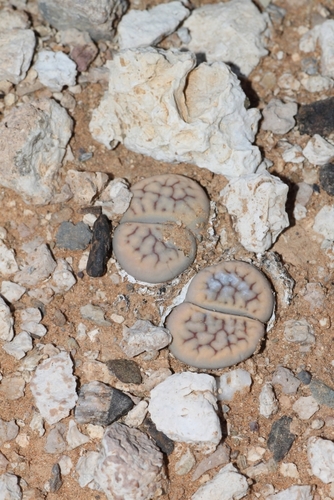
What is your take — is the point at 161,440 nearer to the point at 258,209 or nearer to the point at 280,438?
the point at 280,438

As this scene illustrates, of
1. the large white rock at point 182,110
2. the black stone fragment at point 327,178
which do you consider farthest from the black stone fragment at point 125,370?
the black stone fragment at point 327,178

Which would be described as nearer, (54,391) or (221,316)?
(54,391)

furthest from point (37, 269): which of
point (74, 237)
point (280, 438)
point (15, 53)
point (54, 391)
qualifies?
point (280, 438)

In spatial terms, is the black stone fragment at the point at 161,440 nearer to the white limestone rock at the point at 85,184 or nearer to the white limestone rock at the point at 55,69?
the white limestone rock at the point at 85,184

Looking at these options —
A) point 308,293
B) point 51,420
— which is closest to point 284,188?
point 308,293

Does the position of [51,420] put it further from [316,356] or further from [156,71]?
[156,71]

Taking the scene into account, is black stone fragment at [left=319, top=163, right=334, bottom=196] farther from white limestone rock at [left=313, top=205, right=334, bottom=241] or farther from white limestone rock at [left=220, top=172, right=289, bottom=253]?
white limestone rock at [left=220, top=172, right=289, bottom=253]
